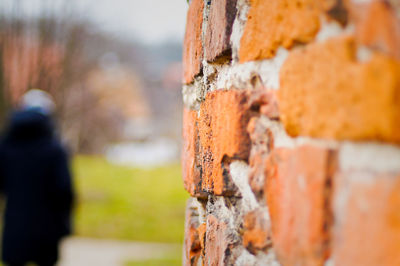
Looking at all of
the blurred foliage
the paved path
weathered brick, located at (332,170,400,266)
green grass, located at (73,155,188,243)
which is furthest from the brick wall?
green grass, located at (73,155,188,243)

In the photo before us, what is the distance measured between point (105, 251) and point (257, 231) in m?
7.28

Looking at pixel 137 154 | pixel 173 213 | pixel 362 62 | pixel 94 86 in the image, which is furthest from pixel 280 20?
pixel 137 154

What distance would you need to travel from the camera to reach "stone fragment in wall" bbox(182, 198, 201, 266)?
138 cm

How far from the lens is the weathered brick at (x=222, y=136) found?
1.00 m

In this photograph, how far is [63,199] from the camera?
4.08 meters

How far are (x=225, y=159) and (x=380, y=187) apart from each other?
47 centimetres

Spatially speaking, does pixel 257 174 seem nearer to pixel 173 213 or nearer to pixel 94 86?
pixel 173 213

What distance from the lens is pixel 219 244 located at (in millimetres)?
1116

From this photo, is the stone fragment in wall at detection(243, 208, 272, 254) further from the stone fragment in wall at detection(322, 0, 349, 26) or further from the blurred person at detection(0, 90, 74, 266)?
the blurred person at detection(0, 90, 74, 266)

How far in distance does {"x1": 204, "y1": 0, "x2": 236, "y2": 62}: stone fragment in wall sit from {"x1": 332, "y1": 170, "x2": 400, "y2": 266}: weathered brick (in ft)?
1.61

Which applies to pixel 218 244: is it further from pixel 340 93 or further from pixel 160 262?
pixel 160 262

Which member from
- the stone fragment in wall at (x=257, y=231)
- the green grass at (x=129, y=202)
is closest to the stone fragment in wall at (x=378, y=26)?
the stone fragment in wall at (x=257, y=231)

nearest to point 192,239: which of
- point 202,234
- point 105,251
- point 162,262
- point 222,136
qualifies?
point 202,234

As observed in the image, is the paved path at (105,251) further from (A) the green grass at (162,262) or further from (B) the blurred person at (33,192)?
(B) the blurred person at (33,192)
